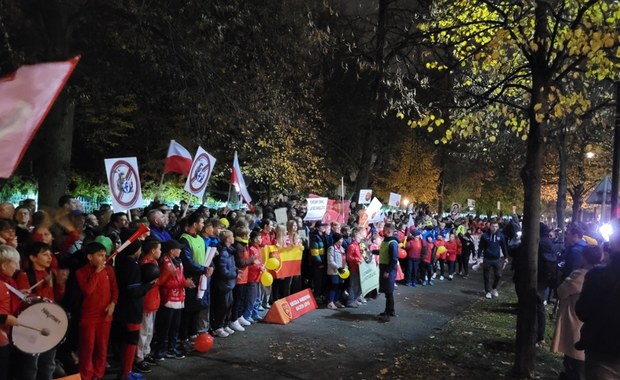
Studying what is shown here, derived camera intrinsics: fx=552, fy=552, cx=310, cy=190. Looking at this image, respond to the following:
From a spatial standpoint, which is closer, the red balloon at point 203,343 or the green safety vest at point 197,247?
the red balloon at point 203,343

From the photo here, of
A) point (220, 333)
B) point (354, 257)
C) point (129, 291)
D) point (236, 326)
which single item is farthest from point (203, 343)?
point (354, 257)

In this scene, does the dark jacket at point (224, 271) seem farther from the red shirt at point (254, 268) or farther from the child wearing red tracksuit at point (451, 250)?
the child wearing red tracksuit at point (451, 250)

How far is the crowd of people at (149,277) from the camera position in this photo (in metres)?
6.11

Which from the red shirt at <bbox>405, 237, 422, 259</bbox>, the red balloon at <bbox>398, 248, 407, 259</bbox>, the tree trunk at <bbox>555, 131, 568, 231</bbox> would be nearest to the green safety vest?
the red balloon at <bbox>398, 248, 407, 259</bbox>

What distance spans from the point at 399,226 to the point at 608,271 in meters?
13.5

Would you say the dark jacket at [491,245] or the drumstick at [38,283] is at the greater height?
the dark jacket at [491,245]

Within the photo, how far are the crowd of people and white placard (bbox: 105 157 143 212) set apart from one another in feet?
0.90

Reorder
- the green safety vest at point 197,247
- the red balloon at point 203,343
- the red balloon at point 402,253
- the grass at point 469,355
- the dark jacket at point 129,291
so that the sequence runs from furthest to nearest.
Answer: the red balloon at point 402,253 → the green safety vest at point 197,247 → the red balloon at point 203,343 → the grass at point 469,355 → the dark jacket at point 129,291

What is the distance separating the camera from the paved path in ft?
24.6

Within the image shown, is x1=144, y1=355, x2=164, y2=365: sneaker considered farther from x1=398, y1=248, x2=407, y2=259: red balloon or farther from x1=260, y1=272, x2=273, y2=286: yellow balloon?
x1=398, y1=248, x2=407, y2=259: red balloon

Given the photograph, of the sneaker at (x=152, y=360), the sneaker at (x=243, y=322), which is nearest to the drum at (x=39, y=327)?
the sneaker at (x=152, y=360)

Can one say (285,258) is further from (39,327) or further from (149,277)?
(39,327)

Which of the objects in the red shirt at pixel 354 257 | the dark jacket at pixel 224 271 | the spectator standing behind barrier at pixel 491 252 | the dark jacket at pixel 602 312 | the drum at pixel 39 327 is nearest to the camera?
the dark jacket at pixel 602 312

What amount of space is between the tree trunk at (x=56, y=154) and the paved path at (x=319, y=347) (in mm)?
5667
